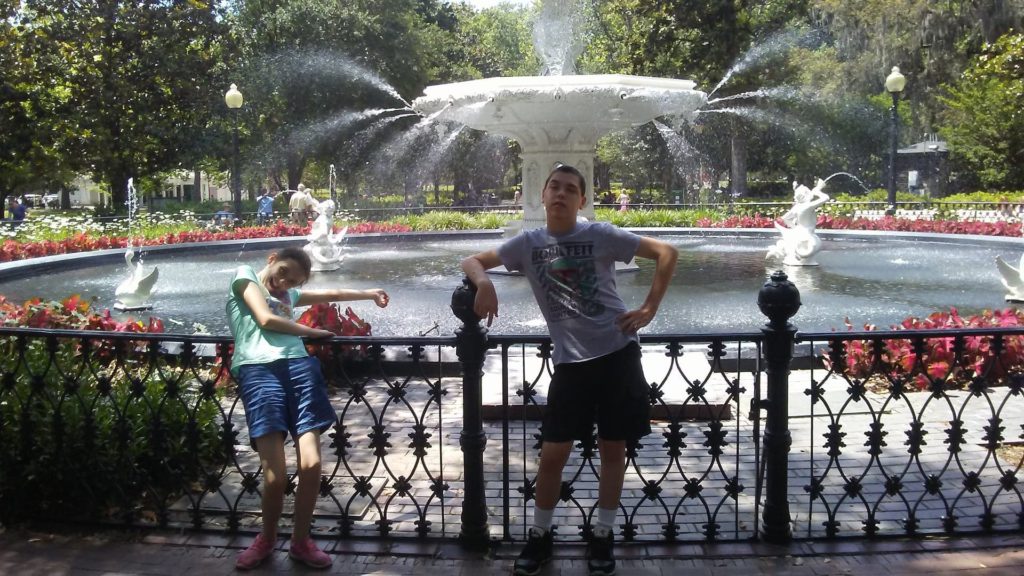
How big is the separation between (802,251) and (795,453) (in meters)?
9.57

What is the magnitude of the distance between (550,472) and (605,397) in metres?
0.43

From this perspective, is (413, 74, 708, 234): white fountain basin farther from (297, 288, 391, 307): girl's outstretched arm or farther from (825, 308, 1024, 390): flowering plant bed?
(297, 288, 391, 307): girl's outstretched arm

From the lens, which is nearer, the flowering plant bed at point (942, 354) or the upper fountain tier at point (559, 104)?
the flowering plant bed at point (942, 354)

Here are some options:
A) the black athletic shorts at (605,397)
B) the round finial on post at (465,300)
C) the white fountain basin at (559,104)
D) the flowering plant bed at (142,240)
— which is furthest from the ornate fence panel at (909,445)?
the flowering plant bed at (142,240)

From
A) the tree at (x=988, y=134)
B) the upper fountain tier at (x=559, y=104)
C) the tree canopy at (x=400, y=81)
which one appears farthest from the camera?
the tree at (x=988, y=134)

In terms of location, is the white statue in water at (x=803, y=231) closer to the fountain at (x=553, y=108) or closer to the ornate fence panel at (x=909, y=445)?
the fountain at (x=553, y=108)

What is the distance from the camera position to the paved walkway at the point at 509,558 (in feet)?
12.6

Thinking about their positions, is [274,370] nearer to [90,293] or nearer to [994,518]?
[994,518]

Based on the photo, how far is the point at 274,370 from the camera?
3771mm

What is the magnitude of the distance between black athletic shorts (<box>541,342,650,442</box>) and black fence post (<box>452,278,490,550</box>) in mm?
462

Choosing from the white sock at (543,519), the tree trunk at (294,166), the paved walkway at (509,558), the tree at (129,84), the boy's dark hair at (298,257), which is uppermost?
the tree at (129,84)

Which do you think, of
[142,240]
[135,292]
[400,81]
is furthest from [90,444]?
[400,81]

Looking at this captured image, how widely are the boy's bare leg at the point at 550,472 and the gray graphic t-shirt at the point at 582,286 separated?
0.39 meters

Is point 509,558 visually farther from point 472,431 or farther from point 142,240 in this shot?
point 142,240
